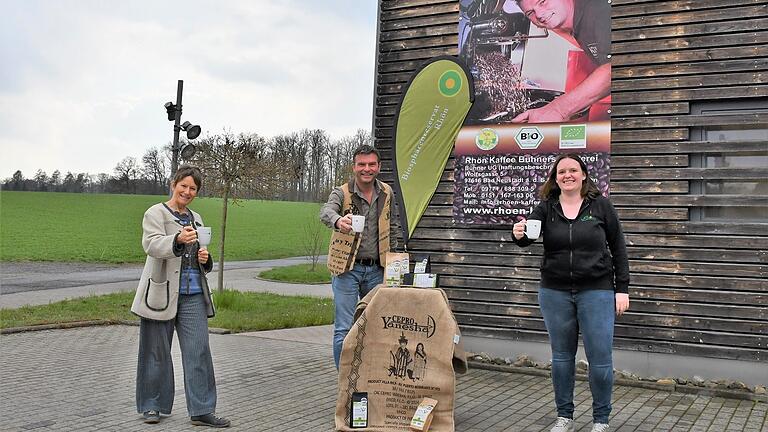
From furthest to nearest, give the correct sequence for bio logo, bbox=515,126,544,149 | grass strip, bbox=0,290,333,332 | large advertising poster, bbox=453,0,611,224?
grass strip, bbox=0,290,333,332 → bio logo, bbox=515,126,544,149 → large advertising poster, bbox=453,0,611,224

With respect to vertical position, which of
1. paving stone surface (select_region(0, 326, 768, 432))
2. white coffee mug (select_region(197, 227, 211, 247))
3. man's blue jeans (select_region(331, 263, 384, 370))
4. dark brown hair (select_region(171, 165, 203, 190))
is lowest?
paving stone surface (select_region(0, 326, 768, 432))

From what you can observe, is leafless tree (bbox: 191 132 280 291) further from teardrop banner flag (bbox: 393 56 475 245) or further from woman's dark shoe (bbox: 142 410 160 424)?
woman's dark shoe (bbox: 142 410 160 424)

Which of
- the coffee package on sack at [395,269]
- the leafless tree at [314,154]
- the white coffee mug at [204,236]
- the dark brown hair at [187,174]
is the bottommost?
the coffee package on sack at [395,269]

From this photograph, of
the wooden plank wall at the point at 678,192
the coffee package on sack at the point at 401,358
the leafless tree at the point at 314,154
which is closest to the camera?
the coffee package on sack at the point at 401,358

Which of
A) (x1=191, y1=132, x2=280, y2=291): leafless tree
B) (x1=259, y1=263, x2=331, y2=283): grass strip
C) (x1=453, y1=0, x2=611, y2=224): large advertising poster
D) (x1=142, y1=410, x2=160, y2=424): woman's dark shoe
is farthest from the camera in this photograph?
(x1=259, y1=263, x2=331, y2=283): grass strip

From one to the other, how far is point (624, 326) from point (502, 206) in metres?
1.70

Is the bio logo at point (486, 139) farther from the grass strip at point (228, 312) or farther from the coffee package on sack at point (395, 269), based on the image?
the grass strip at point (228, 312)

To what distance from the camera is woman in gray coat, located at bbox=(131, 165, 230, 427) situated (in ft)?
16.6

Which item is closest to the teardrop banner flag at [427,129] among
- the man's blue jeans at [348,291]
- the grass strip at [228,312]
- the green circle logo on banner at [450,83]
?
the green circle logo on banner at [450,83]

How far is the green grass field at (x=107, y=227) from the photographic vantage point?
30.2 meters

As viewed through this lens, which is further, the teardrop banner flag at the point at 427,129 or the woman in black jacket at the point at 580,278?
the teardrop banner flag at the point at 427,129

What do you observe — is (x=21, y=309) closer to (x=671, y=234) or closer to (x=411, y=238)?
(x=411, y=238)

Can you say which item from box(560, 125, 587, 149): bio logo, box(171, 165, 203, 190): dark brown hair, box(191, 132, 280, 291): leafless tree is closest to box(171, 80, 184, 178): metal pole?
box(191, 132, 280, 291): leafless tree

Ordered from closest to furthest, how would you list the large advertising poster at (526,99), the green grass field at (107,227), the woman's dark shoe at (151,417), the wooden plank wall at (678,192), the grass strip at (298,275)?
the woman's dark shoe at (151,417)
the wooden plank wall at (678,192)
the large advertising poster at (526,99)
the grass strip at (298,275)
the green grass field at (107,227)
